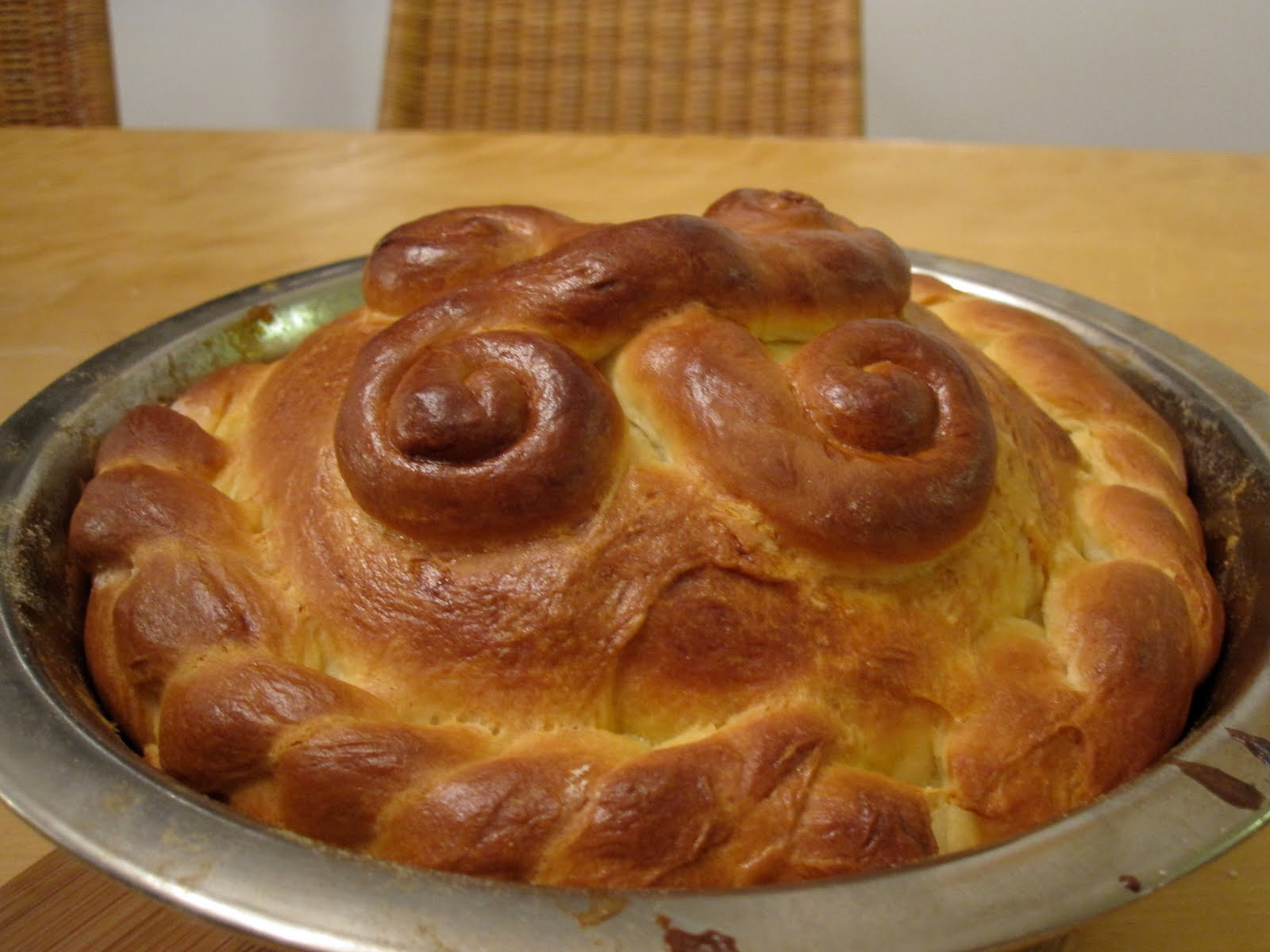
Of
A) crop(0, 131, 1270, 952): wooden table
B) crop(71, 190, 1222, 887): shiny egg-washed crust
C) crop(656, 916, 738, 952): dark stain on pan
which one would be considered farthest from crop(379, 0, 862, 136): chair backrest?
crop(656, 916, 738, 952): dark stain on pan

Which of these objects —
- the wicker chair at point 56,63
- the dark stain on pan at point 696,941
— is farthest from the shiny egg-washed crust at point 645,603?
the wicker chair at point 56,63

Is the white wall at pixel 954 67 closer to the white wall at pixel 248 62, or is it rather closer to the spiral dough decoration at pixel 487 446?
the white wall at pixel 248 62

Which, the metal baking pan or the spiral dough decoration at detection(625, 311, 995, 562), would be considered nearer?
the metal baking pan

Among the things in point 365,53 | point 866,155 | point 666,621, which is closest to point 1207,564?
point 666,621

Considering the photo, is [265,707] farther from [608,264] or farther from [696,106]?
[696,106]

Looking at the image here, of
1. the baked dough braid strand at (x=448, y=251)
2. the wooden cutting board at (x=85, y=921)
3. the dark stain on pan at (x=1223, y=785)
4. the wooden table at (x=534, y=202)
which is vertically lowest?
the wooden cutting board at (x=85, y=921)

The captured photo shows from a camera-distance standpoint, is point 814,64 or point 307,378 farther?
point 814,64

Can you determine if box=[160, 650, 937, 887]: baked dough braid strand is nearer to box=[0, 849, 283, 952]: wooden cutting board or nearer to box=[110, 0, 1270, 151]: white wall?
box=[0, 849, 283, 952]: wooden cutting board
